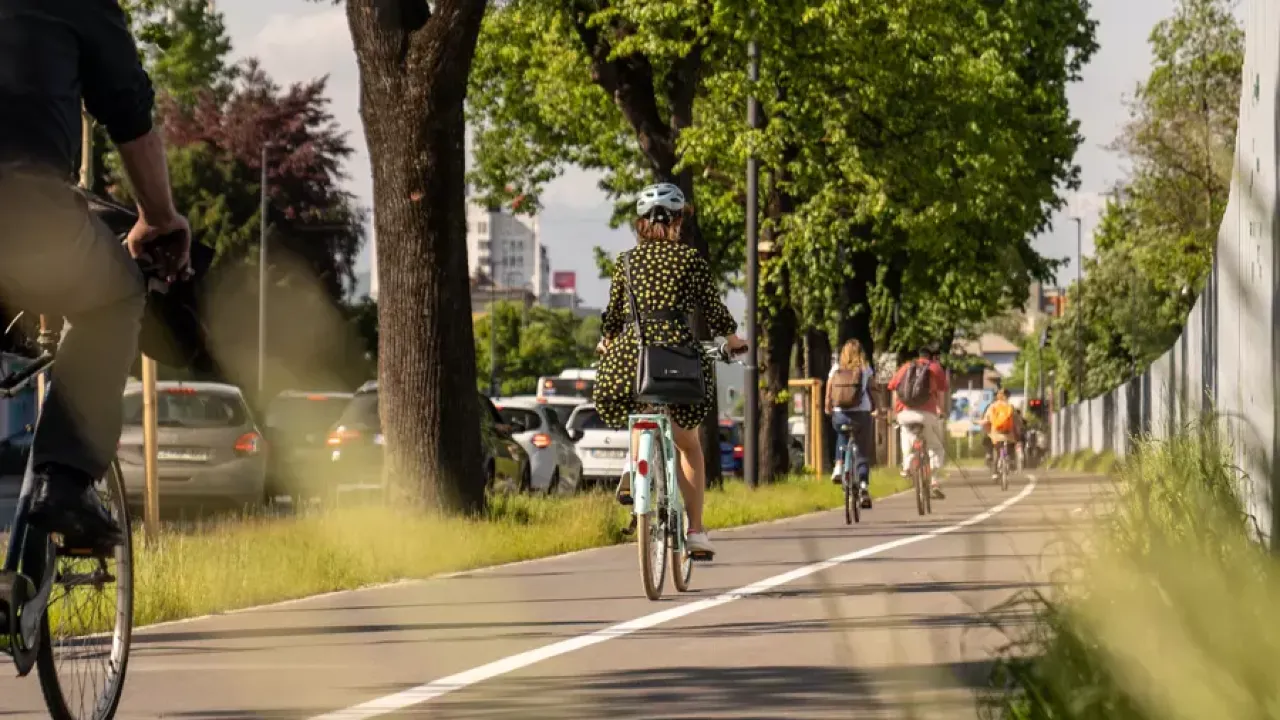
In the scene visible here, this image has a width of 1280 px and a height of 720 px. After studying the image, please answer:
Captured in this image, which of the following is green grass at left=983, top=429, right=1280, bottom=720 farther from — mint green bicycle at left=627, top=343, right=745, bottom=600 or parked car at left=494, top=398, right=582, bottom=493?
parked car at left=494, top=398, right=582, bottom=493

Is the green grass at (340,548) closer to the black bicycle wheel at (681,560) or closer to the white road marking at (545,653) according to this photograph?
the black bicycle wheel at (681,560)

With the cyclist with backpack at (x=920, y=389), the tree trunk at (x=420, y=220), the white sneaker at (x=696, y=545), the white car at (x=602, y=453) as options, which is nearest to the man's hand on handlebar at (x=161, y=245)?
the white sneaker at (x=696, y=545)

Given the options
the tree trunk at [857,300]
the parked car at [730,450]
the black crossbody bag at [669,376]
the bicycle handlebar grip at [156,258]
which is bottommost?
the parked car at [730,450]

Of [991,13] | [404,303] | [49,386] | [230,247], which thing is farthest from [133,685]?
[230,247]

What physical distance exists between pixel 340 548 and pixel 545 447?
1883cm

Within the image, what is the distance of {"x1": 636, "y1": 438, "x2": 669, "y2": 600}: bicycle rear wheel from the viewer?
10.9 meters

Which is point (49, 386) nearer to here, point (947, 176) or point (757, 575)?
point (757, 575)

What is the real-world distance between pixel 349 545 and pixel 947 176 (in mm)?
25441

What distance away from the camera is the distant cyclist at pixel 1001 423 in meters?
39.9

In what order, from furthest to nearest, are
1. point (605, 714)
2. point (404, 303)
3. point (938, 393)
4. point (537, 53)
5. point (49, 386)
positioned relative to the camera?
1. point (537, 53)
2. point (938, 393)
3. point (404, 303)
4. point (605, 714)
5. point (49, 386)

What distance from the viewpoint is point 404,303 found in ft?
55.6

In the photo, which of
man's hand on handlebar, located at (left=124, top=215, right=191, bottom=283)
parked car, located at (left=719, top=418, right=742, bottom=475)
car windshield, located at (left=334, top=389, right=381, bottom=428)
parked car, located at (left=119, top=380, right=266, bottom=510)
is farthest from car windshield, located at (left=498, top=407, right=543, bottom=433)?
man's hand on handlebar, located at (left=124, top=215, right=191, bottom=283)

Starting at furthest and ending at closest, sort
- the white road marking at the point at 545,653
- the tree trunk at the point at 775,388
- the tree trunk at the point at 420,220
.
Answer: the tree trunk at the point at 775,388
the tree trunk at the point at 420,220
the white road marking at the point at 545,653

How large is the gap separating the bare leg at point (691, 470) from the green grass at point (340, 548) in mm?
1946
